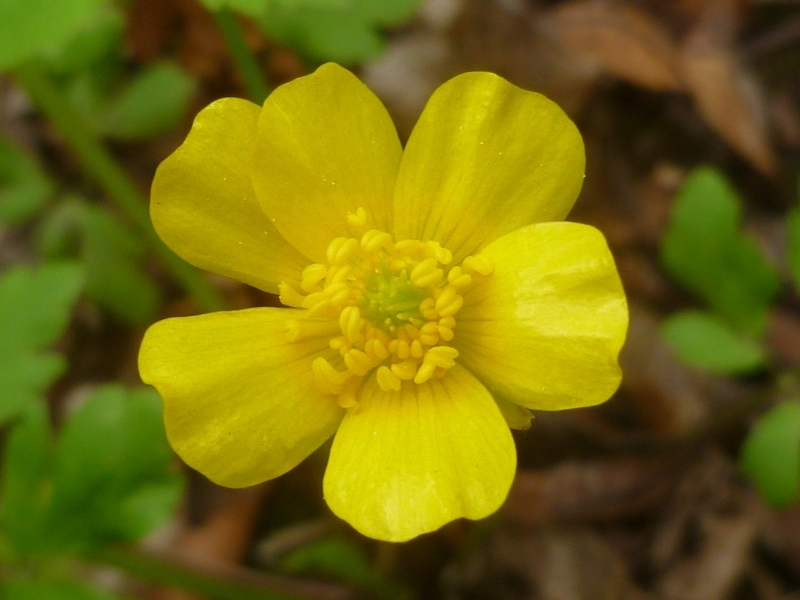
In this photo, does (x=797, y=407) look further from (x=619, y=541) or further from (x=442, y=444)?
(x=442, y=444)

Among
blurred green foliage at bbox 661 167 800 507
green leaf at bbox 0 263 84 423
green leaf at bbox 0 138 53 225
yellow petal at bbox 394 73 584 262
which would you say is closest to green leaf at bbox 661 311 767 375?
blurred green foliage at bbox 661 167 800 507

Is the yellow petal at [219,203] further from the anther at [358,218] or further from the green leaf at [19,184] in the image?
the green leaf at [19,184]

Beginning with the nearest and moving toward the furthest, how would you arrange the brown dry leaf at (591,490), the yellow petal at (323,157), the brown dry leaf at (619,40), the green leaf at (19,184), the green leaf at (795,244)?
1. the yellow petal at (323,157)
2. the green leaf at (795,244)
3. the brown dry leaf at (591,490)
4. the green leaf at (19,184)
5. the brown dry leaf at (619,40)

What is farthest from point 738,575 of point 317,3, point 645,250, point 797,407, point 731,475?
point 317,3

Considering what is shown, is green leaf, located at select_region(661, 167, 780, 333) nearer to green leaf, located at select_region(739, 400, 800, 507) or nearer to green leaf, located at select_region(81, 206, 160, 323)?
green leaf, located at select_region(739, 400, 800, 507)

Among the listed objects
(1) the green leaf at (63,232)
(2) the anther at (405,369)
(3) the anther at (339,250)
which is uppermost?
(3) the anther at (339,250)

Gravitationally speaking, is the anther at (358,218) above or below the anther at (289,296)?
above

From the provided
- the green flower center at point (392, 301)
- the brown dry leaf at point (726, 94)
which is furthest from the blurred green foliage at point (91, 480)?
the brown dry leaf at point (726, 94)

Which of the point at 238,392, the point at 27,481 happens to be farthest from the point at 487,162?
the point at 27,481

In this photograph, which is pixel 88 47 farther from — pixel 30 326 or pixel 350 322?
pixel 350 322
